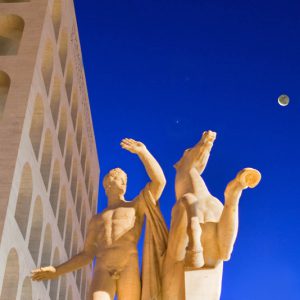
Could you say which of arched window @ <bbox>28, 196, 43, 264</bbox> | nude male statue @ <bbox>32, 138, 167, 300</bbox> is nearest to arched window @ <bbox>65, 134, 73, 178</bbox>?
arched window @ <bbox>28, 196, 43, 264</bbox>

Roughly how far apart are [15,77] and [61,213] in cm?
1088

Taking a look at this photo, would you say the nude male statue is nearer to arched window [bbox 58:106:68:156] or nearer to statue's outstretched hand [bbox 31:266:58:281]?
statue's outstretched hand [bbox 31:266:58:281]

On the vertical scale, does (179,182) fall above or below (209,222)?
above

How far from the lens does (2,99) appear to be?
1013 inches

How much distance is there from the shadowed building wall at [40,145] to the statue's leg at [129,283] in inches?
512

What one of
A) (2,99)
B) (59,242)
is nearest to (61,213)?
(59,242)

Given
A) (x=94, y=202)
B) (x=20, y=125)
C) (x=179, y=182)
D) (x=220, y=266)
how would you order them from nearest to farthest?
(x=220, y=266), (x=179, y=182), (x=20, y=125), (x=94, y=202)

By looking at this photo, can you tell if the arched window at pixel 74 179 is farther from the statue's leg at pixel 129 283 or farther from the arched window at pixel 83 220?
the statue's leg at pixel 129 283

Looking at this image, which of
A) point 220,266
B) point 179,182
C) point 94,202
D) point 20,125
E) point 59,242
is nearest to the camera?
point 220,266

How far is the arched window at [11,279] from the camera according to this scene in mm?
22875

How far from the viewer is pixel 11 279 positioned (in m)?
23.2

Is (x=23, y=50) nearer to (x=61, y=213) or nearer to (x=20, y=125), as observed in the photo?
(x=20, y=125)

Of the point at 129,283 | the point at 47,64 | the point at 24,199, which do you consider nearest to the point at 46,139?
the point at 47,64

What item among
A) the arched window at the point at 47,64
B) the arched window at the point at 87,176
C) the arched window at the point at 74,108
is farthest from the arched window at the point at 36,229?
the arched window at the point at 87,176
